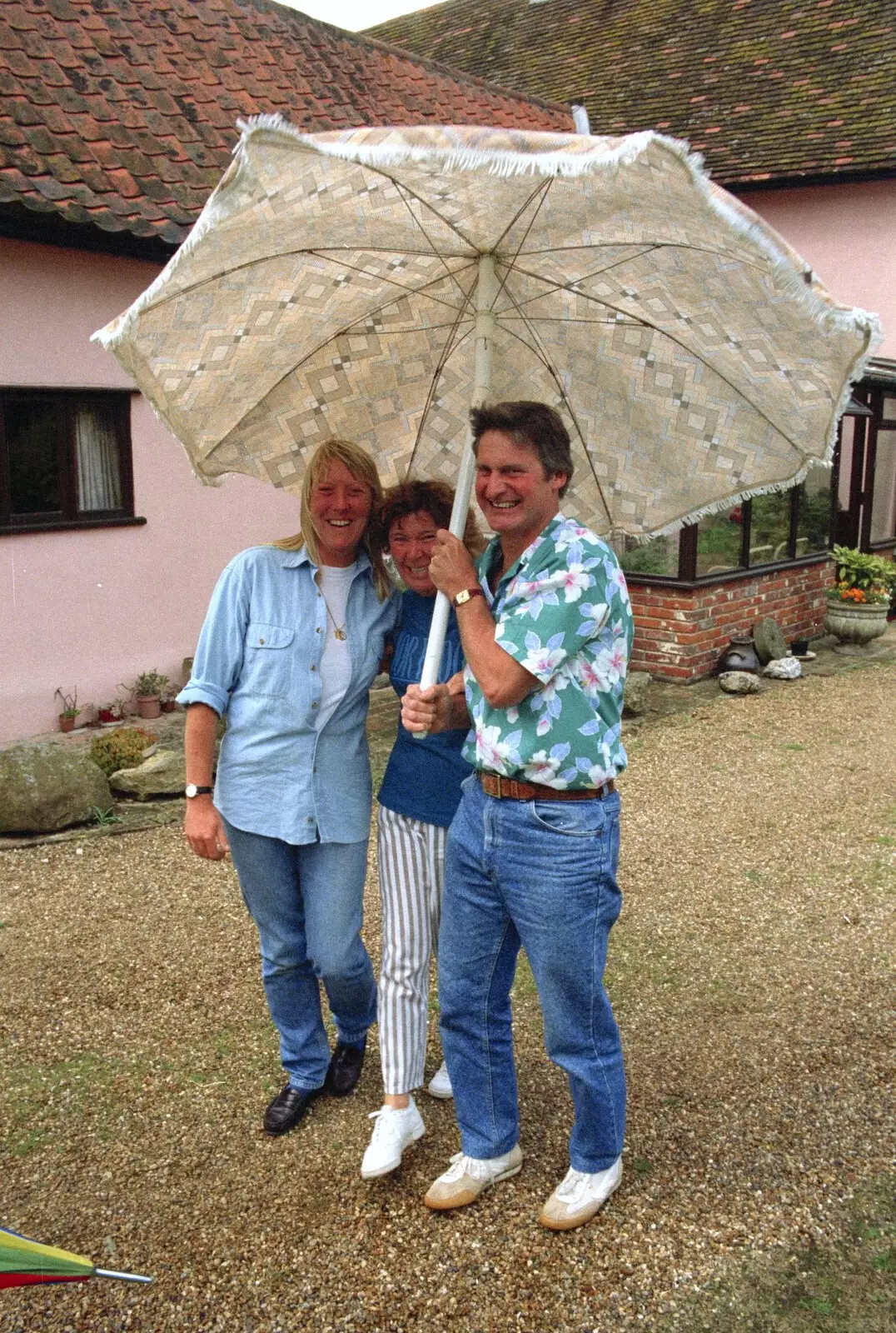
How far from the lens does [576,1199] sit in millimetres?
2893

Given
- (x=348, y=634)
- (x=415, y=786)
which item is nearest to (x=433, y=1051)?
(x=415, y=786)

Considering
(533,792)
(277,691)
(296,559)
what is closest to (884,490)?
(296,559)

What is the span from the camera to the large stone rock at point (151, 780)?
6598mm

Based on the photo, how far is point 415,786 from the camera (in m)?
3.03

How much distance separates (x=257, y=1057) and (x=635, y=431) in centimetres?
243

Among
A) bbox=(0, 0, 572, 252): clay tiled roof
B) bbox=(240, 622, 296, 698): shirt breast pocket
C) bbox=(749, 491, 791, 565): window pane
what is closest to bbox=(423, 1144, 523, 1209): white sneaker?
bbox=(240, 622, 296, 698): shirt breast pocket

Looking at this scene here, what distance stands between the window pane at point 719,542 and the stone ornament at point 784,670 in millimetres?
998

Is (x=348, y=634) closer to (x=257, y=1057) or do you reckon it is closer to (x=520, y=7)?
(x=257, y=1057)

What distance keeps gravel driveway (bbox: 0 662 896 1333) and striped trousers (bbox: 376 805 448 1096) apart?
366 mm

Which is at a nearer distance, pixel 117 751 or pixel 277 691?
pixel 277 691

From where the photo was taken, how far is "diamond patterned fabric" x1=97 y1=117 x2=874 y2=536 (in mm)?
2188

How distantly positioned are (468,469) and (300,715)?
82 cm

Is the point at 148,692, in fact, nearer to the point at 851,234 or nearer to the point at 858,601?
the point at 858,601

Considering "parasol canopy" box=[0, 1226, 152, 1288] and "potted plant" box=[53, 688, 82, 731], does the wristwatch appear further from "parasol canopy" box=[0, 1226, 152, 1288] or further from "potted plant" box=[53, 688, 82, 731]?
"potted plant" box=[53, 688, 82, 731]
